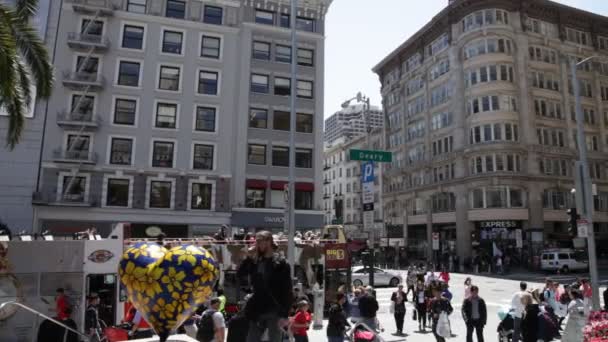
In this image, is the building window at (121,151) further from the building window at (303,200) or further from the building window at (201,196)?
the building window at (303,200)

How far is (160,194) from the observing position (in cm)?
3322

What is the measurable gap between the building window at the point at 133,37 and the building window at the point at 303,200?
54.4ft

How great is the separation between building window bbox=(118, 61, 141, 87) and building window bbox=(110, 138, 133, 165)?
430 cm

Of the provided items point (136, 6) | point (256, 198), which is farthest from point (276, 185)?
point (136, 6)

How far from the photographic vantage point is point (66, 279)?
12.9m

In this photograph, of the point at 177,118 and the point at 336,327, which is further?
the point at 177,118

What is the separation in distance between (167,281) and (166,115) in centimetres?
3159

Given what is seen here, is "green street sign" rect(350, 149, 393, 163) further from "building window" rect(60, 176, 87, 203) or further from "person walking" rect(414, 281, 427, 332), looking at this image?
"building window" rect(60, 176, 87, 203)

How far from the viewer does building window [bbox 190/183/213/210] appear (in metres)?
33.7

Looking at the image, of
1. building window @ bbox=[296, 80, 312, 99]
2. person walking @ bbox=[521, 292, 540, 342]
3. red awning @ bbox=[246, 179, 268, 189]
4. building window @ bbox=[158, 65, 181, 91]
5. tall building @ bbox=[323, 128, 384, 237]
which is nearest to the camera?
person walking @ bbox=[521, 292, 540, 342]

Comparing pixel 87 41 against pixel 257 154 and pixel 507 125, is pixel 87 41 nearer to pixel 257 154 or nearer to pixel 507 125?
pixel 257 154

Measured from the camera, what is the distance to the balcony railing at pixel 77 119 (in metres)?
31.6

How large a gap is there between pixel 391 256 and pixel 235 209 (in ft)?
104

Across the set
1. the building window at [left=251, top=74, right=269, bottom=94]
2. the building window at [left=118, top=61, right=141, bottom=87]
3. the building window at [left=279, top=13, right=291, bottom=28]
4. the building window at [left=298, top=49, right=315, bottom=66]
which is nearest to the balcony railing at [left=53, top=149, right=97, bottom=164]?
the building window at [left=118, top=61, right=141, bottom=87]
